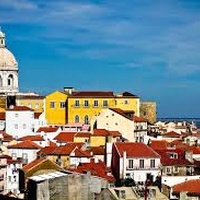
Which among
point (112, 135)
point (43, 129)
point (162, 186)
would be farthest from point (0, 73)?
point (162, 186)

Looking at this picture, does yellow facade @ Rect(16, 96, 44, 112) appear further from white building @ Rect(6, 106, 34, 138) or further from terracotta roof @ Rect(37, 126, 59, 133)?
terracotta roof @ Rect(37, 126, 59, 133)

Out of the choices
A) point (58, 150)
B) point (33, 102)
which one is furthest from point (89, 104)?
point (58, 150)

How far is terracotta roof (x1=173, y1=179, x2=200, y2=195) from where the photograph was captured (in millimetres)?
35812

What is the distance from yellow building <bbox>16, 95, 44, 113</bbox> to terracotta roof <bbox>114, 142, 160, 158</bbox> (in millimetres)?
20911

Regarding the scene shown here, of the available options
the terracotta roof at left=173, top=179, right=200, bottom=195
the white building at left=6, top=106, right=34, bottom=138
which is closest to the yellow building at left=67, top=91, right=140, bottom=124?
the white building at left=6, top=106, right=34, bottom=138

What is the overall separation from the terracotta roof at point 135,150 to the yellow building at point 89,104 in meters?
18.9

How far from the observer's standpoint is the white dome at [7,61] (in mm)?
76375

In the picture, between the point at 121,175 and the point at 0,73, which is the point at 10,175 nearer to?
the point at 121,175

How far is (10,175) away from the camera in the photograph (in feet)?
146

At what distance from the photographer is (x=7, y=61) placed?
7694 cm

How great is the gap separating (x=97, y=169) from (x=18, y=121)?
19.0 meters

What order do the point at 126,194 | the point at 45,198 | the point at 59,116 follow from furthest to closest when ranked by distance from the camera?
the point at 59,116 → the point at 126,194 → the point at 45,198

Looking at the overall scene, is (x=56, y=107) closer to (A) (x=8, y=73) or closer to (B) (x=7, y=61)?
(A) (x=8, y=73)

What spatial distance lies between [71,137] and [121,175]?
12548 mm
